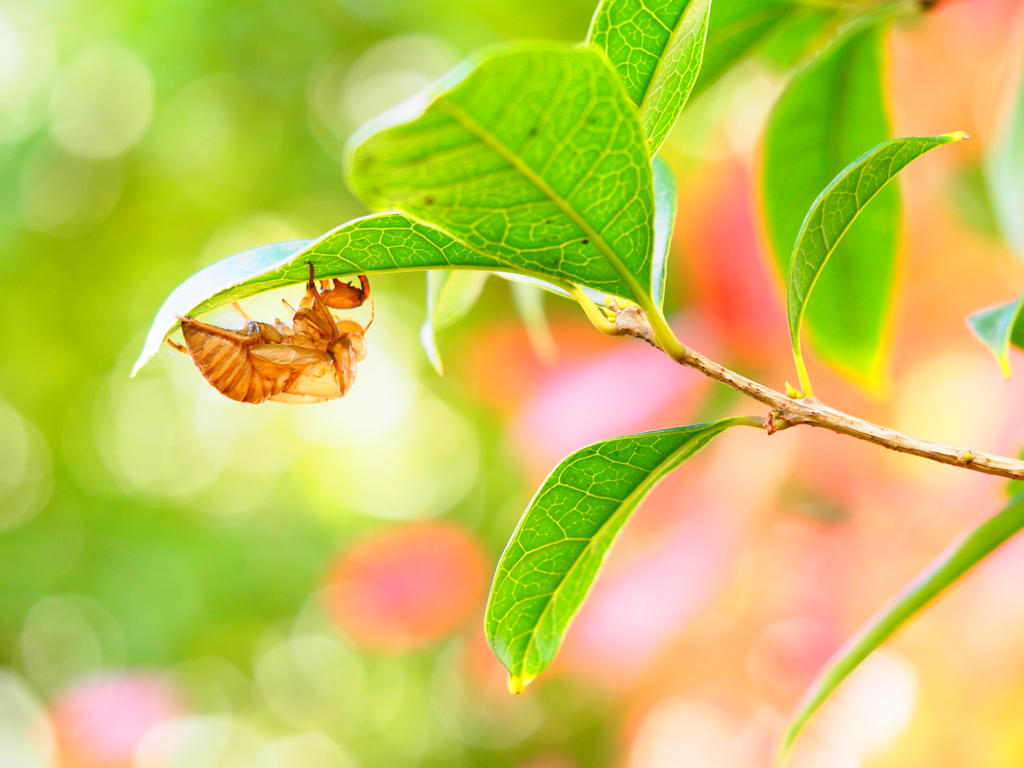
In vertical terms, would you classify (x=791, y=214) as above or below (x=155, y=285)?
below

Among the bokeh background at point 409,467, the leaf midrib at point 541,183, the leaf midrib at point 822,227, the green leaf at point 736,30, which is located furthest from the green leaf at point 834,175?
the leaf midrib at point 541,183

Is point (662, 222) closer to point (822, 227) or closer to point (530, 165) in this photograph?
point (822, 227)

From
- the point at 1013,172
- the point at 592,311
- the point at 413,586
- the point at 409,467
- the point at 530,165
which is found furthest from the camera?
the point at 409,467

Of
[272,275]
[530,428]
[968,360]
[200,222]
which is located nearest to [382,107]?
[200,222]

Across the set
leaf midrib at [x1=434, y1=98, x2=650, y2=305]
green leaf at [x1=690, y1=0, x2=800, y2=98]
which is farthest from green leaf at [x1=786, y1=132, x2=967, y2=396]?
green leaf at [x1=690, y1=0, x2=800, y2=98]

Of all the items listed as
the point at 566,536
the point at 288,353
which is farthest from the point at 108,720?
the point at 566,536

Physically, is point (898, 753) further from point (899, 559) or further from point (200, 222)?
point (200, 222)

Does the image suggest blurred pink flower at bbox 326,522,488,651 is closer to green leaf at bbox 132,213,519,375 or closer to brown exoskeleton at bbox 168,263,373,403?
brown exoskeleton at bbox 168,263,373,403
